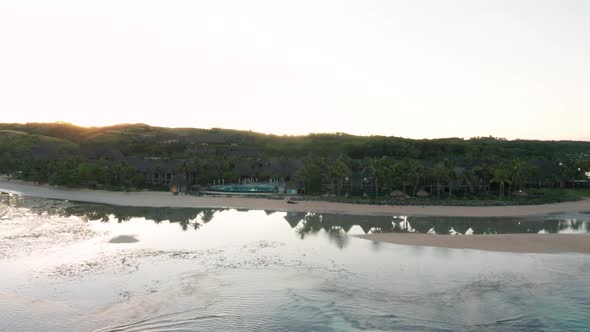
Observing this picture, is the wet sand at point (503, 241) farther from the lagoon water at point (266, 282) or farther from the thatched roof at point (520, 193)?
the thatched roof at point (520, 193)

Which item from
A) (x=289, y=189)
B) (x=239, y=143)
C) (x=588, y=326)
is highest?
(x=239, y=143)

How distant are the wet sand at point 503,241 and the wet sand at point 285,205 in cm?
813

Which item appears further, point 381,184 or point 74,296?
point 381,184

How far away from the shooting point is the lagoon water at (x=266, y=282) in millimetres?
12375

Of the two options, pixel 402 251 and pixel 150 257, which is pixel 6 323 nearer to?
pixel 150 257

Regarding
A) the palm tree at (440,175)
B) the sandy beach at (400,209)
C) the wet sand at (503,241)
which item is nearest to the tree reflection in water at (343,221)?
the sandy beach at (400,209)

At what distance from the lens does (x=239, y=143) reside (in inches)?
3986

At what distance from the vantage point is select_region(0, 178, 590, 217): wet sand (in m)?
34.5

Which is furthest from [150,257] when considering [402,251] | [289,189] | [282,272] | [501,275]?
[289,189]

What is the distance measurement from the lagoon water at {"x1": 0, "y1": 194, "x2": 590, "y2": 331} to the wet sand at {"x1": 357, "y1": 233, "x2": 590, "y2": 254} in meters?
1.26

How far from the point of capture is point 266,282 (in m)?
15.8

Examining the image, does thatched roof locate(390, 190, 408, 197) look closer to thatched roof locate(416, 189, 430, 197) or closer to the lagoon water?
thatched roof locate(416, 189, 430, 197)

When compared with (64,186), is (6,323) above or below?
below

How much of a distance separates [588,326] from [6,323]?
16.6 metres
